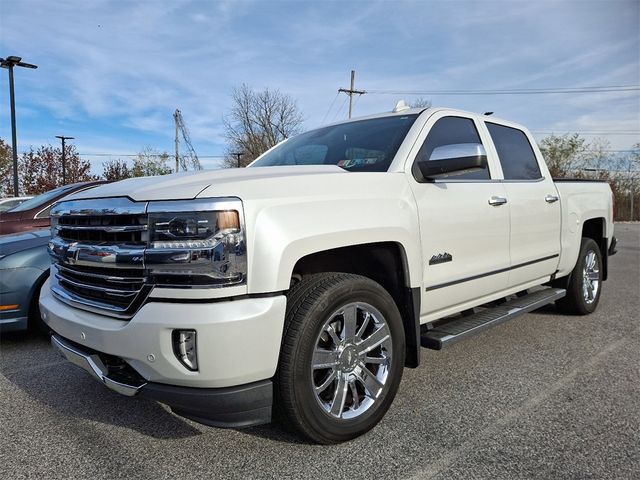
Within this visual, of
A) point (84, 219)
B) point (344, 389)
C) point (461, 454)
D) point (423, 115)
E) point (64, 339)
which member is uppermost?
point (423, 115)

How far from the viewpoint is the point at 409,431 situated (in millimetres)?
2697

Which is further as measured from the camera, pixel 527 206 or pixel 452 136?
pixel 527 206

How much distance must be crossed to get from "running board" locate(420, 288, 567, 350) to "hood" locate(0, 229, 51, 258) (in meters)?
3.50

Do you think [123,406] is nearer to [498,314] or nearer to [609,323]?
[498,314]

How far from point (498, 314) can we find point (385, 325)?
143cm

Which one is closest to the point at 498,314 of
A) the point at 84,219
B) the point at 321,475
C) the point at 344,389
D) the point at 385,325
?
the point at 385,325

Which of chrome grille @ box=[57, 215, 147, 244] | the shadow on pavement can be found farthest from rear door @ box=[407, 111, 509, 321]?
the shadow on pavement

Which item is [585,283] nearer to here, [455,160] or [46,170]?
[455,160]

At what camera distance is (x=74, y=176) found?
33.3 m

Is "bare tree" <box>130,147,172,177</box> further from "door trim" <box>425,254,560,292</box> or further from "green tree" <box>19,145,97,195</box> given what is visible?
"door trim" <box>425,254,560,292</box>

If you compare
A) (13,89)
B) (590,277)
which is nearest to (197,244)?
(590,277)

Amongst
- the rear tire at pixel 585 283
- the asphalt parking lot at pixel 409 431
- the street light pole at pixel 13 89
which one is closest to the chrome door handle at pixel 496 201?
the asphalt parking lot at pixel 409 431

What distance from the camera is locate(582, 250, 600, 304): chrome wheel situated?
205 inches

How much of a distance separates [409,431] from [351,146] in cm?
193
